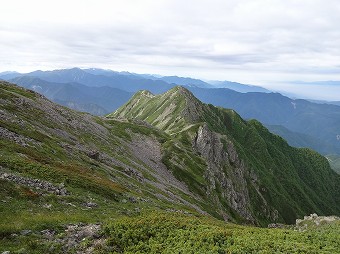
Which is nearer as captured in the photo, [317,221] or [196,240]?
[196,240]

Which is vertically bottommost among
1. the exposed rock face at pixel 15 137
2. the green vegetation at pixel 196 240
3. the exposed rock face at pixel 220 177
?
the exposed rock face at pixel 220 177

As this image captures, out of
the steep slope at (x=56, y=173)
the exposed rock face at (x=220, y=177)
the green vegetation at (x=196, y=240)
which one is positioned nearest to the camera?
the green vegetation at (x=196, y=240)

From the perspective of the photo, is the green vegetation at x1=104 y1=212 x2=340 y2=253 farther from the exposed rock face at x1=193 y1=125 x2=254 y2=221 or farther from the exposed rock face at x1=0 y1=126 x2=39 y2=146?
the exposed rock face at x1=193 y1=125 x2=254 y2=221

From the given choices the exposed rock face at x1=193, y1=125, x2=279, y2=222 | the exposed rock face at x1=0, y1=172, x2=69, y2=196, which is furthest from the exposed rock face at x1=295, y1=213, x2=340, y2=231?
the exposed rock face at x1=193, y1=125, x2=279, y2=222

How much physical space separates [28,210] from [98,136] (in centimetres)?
8223

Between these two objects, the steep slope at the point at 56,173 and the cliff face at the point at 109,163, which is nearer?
the steep slope at the point at 56,173

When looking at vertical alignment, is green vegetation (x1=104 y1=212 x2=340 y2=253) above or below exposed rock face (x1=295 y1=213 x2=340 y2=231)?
above

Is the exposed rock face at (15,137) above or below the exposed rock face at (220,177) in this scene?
above

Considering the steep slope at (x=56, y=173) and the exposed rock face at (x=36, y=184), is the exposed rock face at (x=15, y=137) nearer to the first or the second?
the steep slope at (x=56, y=173)

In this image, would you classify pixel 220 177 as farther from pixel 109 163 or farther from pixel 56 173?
pixel 56 173

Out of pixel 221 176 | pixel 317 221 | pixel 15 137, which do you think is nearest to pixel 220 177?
pixel 221 176

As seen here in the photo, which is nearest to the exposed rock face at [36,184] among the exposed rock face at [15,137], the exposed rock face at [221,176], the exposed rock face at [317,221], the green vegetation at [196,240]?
the green vegetation at [196,240]

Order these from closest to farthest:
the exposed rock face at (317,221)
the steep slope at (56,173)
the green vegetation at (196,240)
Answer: the green vegetation at (196,240) → the steep slope at (56,173) → the exposed rock face at (317,221)

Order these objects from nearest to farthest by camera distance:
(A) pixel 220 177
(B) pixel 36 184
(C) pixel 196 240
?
1. (C) pixel 196 240
2. (B) pixel 36 184
3. (A) pixel 220 177
